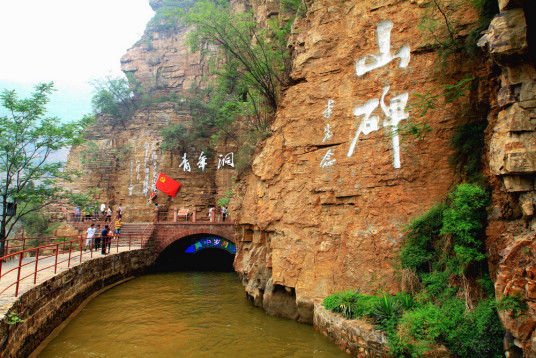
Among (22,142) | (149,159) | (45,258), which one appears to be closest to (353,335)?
(45,258)

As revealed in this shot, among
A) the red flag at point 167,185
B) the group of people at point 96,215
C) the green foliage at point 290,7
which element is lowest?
the group of people at point 96,215

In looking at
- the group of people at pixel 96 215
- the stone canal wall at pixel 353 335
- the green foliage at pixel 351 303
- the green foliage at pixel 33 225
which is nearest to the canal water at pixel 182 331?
the stone canal wall at pixel 353 335

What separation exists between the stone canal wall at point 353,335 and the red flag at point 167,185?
17291mm

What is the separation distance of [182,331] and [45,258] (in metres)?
6.35

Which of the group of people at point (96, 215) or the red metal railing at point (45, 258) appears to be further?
the group of people at point (96, 215)

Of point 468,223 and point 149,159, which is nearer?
point 468,223

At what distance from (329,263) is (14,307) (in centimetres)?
595

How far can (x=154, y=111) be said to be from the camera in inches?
988

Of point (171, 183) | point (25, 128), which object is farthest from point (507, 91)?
point (171, 183)

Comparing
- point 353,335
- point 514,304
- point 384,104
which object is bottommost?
point 353,335

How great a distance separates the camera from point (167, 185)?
888 inches

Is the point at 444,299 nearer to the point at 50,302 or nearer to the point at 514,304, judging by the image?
the point at 514,304

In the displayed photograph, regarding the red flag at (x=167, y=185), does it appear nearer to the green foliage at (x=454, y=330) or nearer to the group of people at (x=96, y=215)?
the group of people at (x=96, y=215)

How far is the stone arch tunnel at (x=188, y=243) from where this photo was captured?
17.8 metres
